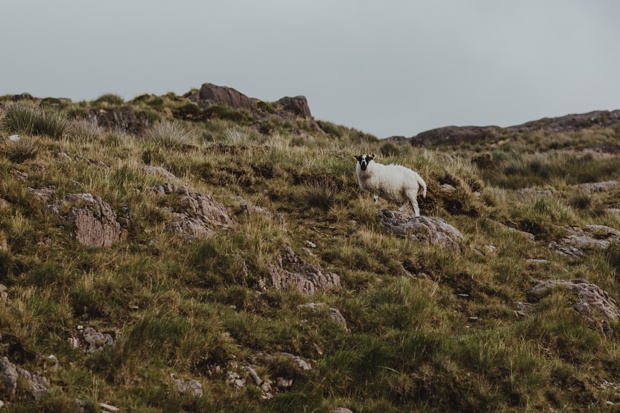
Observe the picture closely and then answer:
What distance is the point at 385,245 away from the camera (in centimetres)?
917

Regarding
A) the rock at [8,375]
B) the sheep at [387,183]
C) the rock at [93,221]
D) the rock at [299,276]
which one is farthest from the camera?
the sheep at [387,183]

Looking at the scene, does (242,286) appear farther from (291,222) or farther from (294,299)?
(291,222)

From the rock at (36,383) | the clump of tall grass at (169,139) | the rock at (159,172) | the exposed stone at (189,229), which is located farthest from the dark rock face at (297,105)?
the rock at (36,383)

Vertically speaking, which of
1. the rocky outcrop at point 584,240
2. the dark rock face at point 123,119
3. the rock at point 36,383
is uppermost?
the dark rock face at point 123,119

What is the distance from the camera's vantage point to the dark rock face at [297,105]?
35997mm

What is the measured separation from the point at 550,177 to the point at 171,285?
19389 mm

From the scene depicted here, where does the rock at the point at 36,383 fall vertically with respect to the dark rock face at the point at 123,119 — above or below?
below

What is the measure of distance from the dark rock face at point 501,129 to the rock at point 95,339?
3738cm

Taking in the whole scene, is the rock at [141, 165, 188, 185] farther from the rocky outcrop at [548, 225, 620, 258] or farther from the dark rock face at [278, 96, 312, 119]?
the dark rock face at [278, 96, 312, 119]

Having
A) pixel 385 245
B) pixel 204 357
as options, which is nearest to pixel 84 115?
pixel 385 245

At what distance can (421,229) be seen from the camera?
394 inches

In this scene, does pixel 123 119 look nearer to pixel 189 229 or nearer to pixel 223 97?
pixel 223 97

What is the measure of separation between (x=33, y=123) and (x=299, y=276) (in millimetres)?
8444

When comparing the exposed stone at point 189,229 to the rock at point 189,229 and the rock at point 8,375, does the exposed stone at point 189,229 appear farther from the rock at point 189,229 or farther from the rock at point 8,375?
the rock at point 8,375
